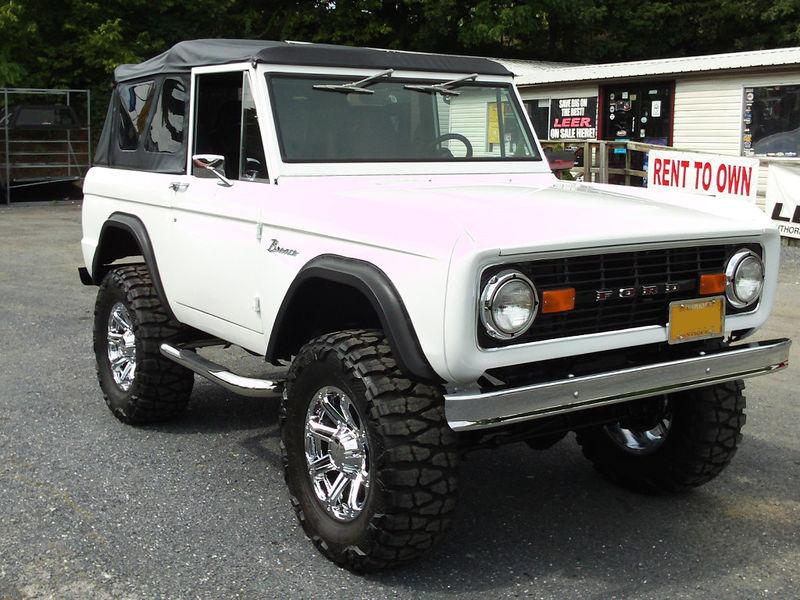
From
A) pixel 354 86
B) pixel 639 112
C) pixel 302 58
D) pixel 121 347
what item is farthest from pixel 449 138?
pixel 639 112

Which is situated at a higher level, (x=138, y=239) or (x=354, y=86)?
(x=354, y=86)

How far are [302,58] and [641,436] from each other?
244 centimetres

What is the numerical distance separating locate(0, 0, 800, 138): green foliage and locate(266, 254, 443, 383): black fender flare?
23424mm

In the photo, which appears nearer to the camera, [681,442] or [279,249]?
[279,249]

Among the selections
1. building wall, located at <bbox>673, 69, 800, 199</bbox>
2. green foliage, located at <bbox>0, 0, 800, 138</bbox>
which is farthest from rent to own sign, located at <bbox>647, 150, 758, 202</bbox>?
green foliage, located at <bbox>0, 0, 800, 138</bbox>

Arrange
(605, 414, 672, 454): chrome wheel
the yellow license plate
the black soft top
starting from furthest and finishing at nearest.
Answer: the black soft top → (605, 414, 672, 454): chrome wheel → the yellow license plate

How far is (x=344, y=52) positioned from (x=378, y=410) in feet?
7.02

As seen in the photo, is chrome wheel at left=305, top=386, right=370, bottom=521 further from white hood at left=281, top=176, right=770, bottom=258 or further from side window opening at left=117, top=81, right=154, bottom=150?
side window opening at left=117, top=81, right=154, bottom=150

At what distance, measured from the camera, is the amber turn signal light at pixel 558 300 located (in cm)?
341

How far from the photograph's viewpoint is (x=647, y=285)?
3.68 metres

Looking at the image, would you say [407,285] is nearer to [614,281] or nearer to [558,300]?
[558,300]

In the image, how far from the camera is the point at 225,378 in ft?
14.3

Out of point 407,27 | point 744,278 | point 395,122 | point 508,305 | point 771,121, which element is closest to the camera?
point 508,305

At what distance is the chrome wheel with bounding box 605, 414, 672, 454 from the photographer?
4.50 m
